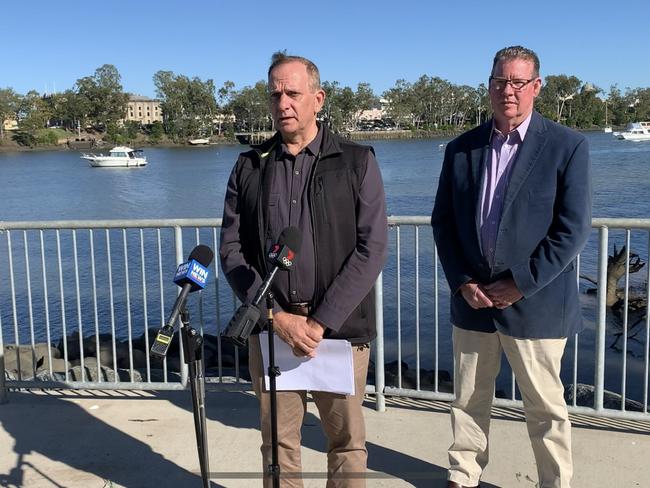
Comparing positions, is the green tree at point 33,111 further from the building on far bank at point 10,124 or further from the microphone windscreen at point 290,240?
the microphone windscreen at point 290,240

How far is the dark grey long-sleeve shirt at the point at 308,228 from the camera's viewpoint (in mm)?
2750

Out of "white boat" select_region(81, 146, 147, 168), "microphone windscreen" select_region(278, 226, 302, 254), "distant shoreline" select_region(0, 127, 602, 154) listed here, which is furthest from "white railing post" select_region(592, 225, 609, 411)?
"distant shoreline" select_region(0, 127, 602, 154)

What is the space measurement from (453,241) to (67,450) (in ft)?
8.30

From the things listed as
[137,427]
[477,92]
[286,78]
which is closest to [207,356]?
[137,427]

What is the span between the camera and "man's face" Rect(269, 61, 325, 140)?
2709 millimetres

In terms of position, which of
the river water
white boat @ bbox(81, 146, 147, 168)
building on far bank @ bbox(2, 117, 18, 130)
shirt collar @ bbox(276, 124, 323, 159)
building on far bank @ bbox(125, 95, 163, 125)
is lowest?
the river water

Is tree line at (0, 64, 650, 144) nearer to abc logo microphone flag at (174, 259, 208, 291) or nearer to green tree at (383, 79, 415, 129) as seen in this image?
green tree at (383, 79, 415, 129)

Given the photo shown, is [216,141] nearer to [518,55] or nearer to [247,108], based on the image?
[247,108]

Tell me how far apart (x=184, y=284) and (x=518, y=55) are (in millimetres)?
1710

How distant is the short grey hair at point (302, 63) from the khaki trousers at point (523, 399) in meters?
1.37

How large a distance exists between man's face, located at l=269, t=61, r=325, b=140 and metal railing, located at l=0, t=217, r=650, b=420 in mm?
1762

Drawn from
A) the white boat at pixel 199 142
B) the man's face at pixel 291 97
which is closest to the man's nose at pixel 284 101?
the man's face at pixel 291 97

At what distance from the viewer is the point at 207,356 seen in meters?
8.37

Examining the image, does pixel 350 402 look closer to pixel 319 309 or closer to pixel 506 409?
pixel 319 309
